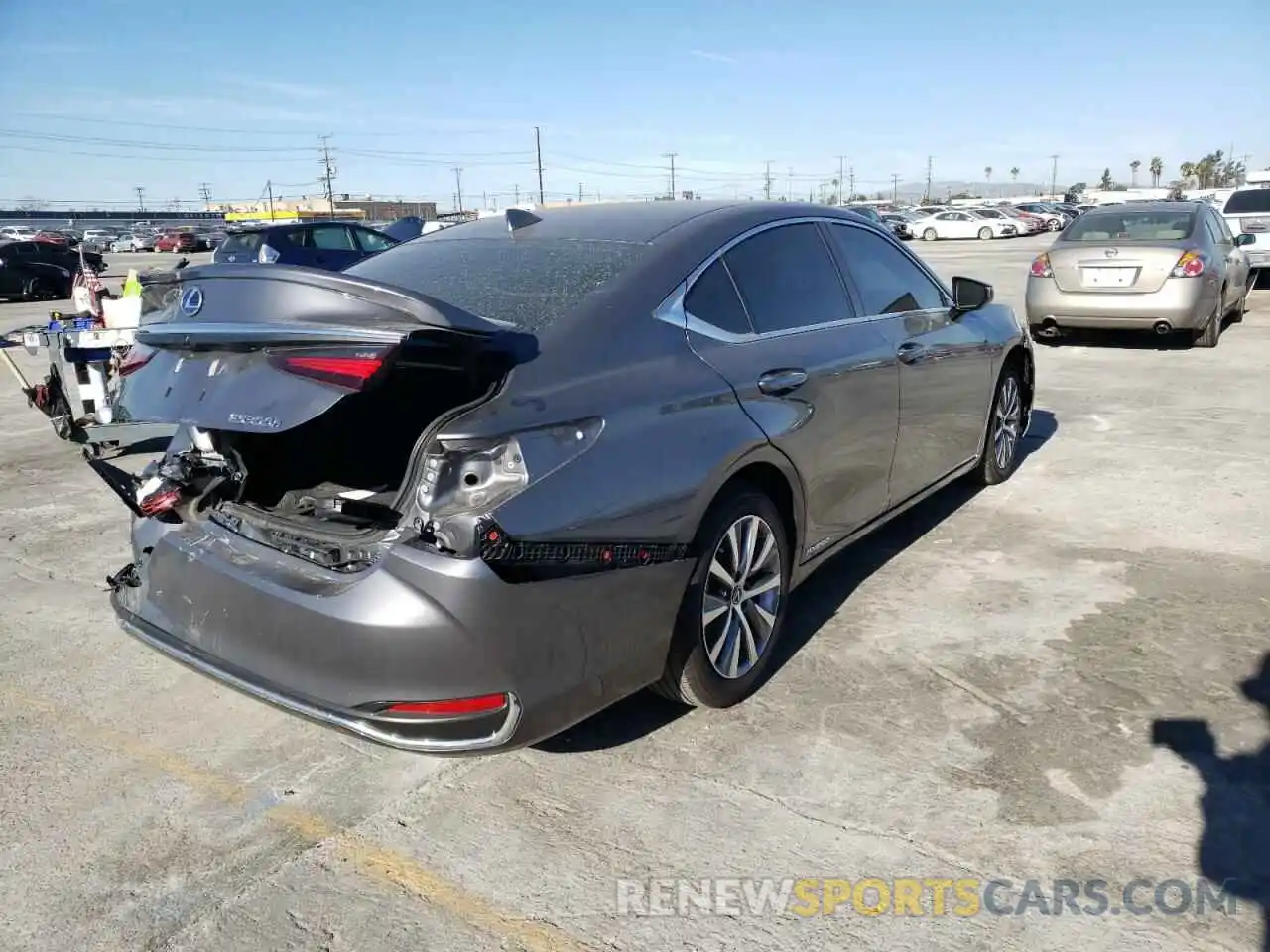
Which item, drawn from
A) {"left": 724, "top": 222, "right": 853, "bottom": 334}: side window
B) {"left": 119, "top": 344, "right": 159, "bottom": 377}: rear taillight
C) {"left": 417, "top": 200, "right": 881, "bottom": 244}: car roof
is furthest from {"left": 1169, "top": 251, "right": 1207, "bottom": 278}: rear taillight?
{"left": 119, "top": 344, "right": 159, "bottom": 377}: rear taillight

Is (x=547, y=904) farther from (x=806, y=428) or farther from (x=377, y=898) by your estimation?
(x=806, y=428)

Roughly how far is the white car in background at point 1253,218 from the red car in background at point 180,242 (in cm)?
4995

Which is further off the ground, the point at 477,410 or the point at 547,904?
the point at 477,410

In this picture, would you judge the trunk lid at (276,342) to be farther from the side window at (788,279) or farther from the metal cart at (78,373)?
the metal cart at (78,373)

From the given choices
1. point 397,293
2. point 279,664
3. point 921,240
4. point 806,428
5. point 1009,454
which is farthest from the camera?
point 921,240

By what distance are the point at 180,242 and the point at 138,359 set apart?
57403 millimetres

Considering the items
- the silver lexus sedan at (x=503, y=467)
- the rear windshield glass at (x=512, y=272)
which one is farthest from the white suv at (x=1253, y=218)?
the rear windshield glass at (x=512, y=272)

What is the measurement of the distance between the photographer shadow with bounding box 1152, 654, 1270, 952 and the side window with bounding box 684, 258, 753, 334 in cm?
190

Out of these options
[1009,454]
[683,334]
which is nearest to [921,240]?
[1009,454]

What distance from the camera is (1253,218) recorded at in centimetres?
1669

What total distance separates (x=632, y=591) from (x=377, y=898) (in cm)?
103

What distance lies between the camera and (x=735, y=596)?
3.42m

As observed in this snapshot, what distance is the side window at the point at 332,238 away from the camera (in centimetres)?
1888

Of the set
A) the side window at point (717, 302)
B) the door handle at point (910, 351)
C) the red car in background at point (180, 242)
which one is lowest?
the door handle at point (910, 351)
